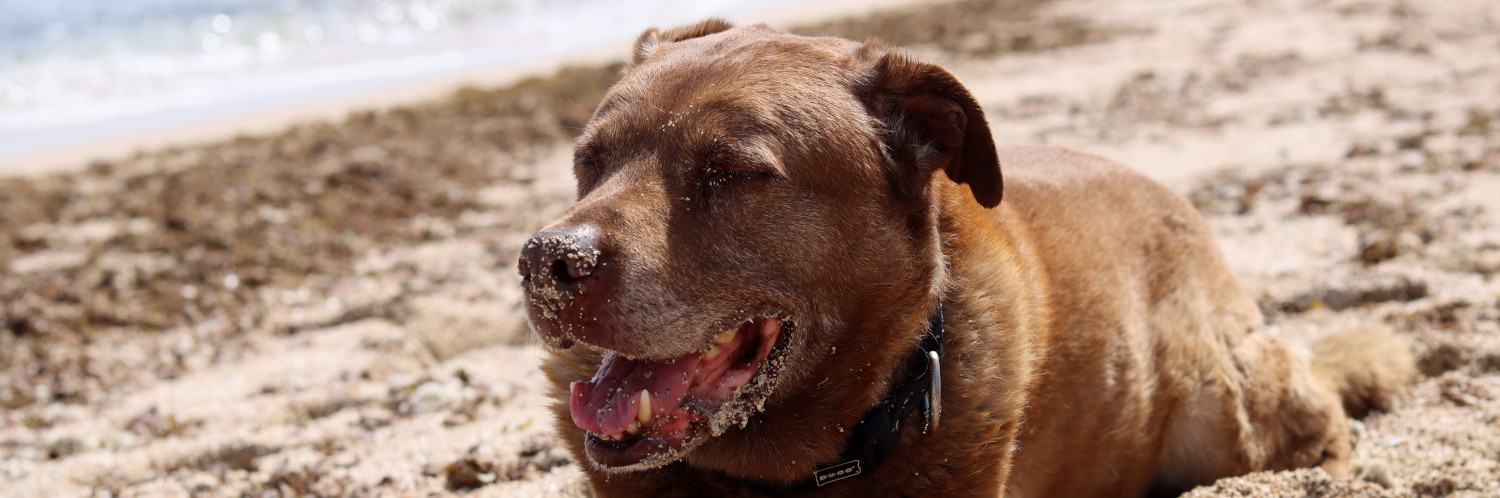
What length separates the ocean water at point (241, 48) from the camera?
521 inches

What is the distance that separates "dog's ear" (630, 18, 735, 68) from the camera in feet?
11.6

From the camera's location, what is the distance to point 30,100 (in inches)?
555

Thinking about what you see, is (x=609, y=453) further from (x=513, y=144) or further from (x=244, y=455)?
(x=513, y=144)

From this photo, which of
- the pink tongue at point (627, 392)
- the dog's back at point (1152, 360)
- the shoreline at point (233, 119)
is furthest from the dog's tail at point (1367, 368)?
the shoreline at point (233, 119)

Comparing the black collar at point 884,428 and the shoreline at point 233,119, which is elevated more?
the black collar at point 884,428

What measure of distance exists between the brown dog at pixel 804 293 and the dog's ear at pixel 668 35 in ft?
0.07

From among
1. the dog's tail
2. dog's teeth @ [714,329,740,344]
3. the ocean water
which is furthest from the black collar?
the ocean water

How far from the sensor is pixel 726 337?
283 cm

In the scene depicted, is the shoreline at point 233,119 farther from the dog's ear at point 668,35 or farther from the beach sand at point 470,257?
the dog's ear at point 668,35

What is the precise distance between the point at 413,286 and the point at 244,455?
2.12 m

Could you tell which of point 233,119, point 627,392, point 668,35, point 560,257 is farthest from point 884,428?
point 233,119

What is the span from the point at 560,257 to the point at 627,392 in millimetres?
454

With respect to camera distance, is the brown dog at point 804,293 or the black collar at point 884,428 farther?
the black collar at point 884,428

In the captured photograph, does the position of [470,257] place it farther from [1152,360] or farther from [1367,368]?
[1367,368]
